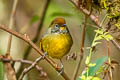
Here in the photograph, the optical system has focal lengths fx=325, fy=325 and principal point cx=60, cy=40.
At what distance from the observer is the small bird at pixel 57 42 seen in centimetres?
262

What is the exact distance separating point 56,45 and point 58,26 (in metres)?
0.16

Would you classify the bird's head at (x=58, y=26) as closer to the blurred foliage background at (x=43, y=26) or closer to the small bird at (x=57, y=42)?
the small bird at (x=57, y=42)

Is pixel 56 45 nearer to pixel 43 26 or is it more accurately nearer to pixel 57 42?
pixel 57 42

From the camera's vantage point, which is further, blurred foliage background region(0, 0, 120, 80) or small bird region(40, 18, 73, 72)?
blurred foliage background region(0, 0, 120, 80)

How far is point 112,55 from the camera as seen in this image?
327cm

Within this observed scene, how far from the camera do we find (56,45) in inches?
105

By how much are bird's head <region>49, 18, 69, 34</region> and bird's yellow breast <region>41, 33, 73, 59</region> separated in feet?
0.25

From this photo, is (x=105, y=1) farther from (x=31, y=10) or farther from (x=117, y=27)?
(x=31, y=10)

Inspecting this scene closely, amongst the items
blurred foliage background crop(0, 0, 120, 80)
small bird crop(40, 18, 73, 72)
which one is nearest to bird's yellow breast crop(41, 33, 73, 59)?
small bird crop(40, 18, 73, 72)

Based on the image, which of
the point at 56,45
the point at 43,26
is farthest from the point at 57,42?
the point at 43,26

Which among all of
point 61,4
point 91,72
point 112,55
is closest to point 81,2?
point 91,72

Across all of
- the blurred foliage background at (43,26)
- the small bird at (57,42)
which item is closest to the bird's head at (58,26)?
the small bird at (57,42)

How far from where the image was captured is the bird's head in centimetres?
256

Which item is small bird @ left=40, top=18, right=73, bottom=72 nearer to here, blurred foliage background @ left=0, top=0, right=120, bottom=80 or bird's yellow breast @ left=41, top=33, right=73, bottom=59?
bird's yellow breast @ left=41, top=33, right=73, bottom=59
